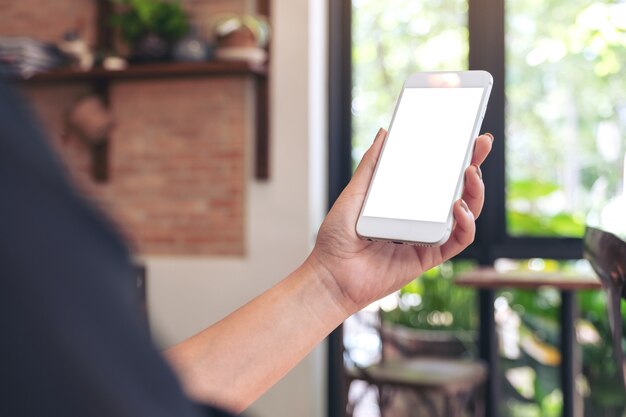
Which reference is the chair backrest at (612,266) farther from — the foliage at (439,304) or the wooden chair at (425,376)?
the foliage at (439,304)

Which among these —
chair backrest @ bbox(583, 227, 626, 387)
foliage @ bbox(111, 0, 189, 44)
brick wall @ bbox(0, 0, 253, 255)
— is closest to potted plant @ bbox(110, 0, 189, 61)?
foliage @ bbox(111, 0, 189, 44)

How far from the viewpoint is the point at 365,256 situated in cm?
104

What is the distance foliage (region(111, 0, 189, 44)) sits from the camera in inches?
150

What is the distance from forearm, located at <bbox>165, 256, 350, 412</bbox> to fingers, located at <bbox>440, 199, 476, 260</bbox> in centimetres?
16

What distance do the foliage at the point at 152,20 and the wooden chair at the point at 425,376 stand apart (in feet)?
5.19

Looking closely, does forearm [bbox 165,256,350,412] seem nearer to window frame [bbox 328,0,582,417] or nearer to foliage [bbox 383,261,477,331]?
window frame [bbox 328,0,582,417]

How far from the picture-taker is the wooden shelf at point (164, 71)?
369 centimetres

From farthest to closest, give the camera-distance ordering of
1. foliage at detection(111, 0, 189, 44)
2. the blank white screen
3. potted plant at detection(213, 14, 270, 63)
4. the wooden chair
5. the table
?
foliage at detection(111, 0, 189, 44) < potted plant at detection(213, 14, 270, 63) < the wooden chair < the table < the blank white screen

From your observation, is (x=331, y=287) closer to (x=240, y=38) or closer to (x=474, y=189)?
(x=474, y=189)

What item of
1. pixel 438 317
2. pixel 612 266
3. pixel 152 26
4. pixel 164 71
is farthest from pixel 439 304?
pixel 612 266

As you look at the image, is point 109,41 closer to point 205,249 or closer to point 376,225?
point 205,249

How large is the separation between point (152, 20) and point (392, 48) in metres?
1.11

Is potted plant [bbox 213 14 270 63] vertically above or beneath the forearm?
above

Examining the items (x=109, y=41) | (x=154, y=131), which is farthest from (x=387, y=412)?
(x=109, y=41)
